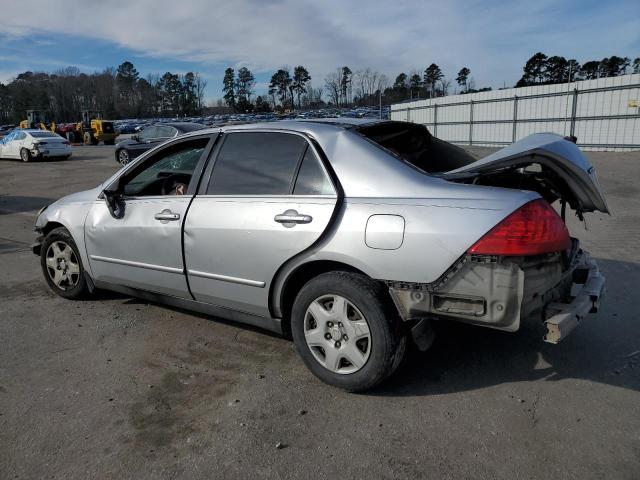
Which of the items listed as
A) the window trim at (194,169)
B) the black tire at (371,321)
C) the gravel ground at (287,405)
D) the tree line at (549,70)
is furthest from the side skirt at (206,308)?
the tree line at (549,70)

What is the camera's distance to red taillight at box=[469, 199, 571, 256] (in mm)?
2719

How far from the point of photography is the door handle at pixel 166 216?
12.9 ft

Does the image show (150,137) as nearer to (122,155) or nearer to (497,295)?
(122,155)

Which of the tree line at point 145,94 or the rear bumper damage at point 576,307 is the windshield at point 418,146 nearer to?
the rear bumper damage at point 576,307

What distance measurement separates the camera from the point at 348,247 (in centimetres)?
308

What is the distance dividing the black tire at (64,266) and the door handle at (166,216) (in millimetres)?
1321

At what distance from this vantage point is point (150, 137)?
1956 centimetres

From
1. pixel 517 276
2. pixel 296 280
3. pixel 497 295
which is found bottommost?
pixel 296 280

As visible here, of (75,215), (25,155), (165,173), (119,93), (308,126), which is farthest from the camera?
(119,93)

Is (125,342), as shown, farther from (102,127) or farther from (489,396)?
(102,127)

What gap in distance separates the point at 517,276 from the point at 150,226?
2.75 m

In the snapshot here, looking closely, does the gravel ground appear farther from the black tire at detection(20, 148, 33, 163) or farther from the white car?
the black tire at detection(20, 148, 33, 163)

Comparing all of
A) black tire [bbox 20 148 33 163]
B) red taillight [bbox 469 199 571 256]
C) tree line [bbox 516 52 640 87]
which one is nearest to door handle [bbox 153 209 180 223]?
red taillight [bbox 469 199 571 256]

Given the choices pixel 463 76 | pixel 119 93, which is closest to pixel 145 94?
pixel 119 93
